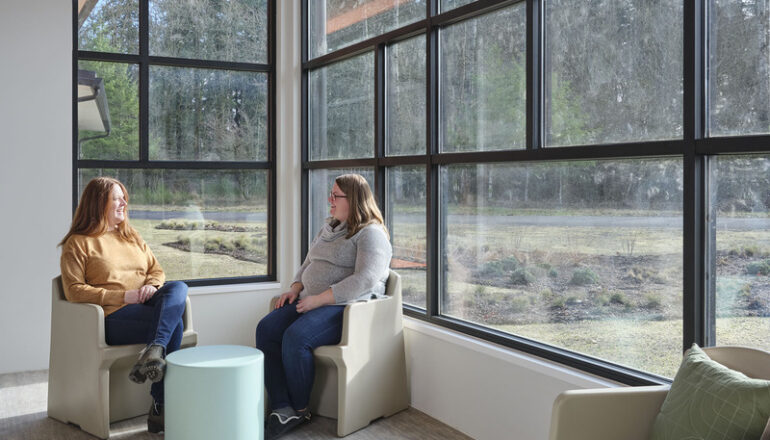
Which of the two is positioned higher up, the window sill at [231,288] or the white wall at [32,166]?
the white wall at [32,166]

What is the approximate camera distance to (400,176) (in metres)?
4.14

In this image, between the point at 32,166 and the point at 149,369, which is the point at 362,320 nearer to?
the point at 149,369

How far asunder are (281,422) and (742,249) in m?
2.13

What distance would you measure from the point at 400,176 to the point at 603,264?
152cm

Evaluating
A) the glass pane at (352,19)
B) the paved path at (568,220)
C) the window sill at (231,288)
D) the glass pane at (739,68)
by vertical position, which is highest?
the glass pane at (352,19)

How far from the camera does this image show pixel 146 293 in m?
3.62

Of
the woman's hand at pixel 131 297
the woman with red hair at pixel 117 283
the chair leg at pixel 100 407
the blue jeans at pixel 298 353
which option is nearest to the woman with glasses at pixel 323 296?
the blue jeans at pixel 298 353

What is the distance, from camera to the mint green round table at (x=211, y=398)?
9.97ft

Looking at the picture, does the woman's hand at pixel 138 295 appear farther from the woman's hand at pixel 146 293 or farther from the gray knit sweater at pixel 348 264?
the gray knit sweater at pixel 348 264

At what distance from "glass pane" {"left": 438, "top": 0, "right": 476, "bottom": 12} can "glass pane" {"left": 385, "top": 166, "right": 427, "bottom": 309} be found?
2.69ft

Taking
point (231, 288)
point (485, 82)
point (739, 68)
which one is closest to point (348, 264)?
point (485, 82)

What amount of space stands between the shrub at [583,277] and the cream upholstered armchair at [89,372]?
6.33ft

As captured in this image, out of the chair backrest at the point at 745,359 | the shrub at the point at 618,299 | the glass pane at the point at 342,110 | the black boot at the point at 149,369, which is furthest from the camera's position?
the glass pane at the point at 342,110

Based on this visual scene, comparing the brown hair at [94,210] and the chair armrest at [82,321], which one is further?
the brown hair at [94,210]
